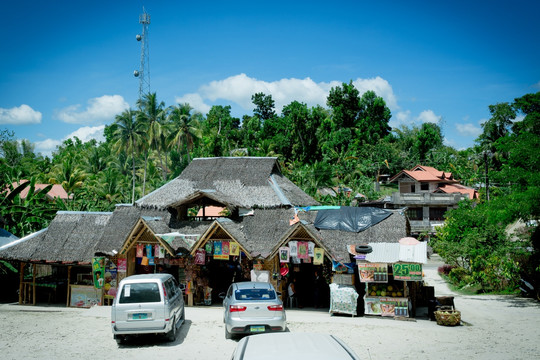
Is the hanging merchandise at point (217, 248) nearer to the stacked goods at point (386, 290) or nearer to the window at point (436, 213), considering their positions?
the stacked goods at point (386, 290)

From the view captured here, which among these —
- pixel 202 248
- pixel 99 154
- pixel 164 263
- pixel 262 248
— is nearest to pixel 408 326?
pixel 262 248

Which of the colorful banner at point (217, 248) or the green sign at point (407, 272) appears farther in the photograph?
the colorful banner at point (217, 248)

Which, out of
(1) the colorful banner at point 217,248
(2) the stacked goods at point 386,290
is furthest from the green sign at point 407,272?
(1) the colorful banner at point 217,248

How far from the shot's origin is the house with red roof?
49.5 metres

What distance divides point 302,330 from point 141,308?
5.55 m

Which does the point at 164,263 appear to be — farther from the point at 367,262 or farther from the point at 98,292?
the point at 367,262

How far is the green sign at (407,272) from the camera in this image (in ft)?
55.4

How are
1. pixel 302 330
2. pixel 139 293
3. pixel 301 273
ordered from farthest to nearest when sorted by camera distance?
pixel 301 273 < pixel 302 330 < pixel 139 293

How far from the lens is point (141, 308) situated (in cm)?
1220

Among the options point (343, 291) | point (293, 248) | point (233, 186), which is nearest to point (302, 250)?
point (293, 248)

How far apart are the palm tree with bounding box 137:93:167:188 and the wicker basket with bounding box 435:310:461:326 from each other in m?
43.5

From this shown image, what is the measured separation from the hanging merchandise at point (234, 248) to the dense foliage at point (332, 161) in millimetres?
11304

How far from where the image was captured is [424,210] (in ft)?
169

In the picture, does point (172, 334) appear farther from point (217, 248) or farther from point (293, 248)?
point (293, 248)
